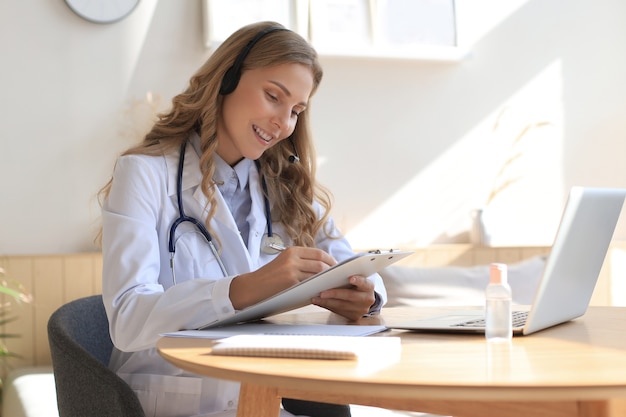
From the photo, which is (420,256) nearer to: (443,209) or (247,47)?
(443,209)

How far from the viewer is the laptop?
4.16ft

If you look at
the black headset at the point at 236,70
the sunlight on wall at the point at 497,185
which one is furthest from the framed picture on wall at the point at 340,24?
the black headset at the point at 236,70

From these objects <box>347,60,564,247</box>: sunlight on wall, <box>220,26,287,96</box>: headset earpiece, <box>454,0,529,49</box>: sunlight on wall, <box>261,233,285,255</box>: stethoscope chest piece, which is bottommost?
<box>347,60,564,247</box>: sunlight on wall

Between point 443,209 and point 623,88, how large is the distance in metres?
1.12

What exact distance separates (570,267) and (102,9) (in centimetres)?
249

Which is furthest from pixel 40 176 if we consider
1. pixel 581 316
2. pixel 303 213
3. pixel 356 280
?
pixel 581 316

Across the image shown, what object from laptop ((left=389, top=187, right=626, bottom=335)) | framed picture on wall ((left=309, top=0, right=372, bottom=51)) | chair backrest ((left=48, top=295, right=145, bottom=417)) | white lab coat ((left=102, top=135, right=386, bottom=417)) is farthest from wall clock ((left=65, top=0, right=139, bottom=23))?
laptop ((left=389, top=187, right=626, bottom=335))

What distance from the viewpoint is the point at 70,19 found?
3.30 m

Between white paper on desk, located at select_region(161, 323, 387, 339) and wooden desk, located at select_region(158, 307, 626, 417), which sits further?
white paper on desk, located at select_region(161, 323, 387, 339)

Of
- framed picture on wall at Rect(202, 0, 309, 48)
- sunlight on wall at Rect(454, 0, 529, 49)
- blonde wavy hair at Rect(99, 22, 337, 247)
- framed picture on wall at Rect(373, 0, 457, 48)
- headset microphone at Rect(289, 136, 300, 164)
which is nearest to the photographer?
blonde wavy hair at Rect(99, 22, 337, 247)

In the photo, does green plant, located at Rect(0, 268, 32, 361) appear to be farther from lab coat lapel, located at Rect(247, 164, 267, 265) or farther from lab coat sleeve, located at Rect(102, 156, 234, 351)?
lab coat sleeve, located at Rect(102, 156, 234, 351)

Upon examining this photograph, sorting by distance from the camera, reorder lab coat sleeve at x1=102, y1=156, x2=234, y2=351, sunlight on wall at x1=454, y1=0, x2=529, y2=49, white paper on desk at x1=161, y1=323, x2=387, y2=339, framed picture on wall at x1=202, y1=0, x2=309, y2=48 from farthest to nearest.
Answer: sunlight on wall at x1=454, y1=0, x2=529, y2=49 → framed picture on wall at x1=202, y1=0, x2=309, y2=48 → lab coat sleeve at x1=102, y1=156, x2=234, y2=351 → white paper on desk at x1=161, y1=323, x2=387, y2=339

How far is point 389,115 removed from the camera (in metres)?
3.80

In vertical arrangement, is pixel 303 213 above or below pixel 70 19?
below
